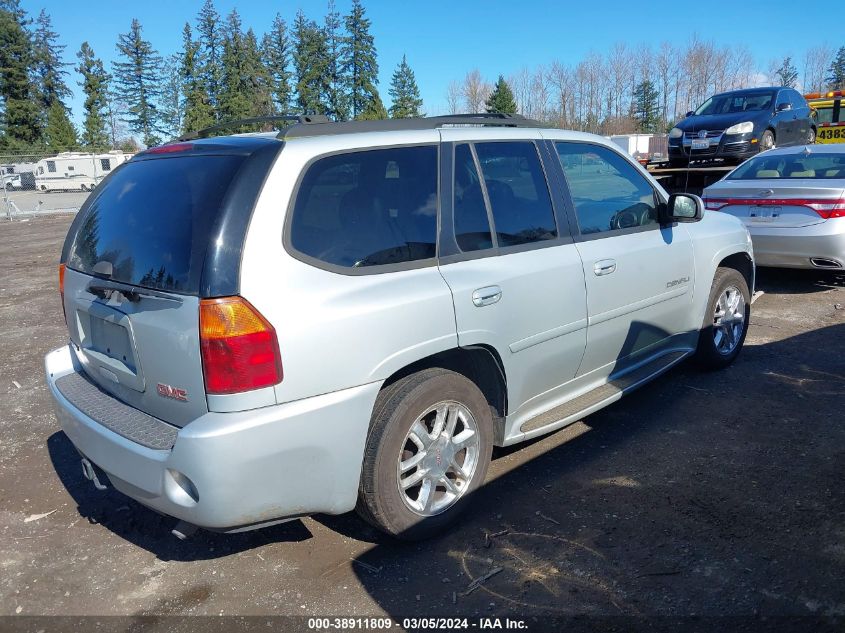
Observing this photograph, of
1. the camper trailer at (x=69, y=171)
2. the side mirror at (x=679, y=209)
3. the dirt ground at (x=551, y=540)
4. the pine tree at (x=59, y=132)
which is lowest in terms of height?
the dirt ground at (x=551, y=540)

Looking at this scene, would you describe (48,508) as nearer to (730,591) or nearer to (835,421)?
(730,591)

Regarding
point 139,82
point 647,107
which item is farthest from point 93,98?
point 647,107

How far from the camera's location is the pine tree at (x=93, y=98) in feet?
204

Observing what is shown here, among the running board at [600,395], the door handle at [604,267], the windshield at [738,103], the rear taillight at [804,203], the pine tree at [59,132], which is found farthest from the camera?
the pine tree at [59,132]

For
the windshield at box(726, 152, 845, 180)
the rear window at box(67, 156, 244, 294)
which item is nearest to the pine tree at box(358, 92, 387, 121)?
the windshield at box(726, 152, 845, 180)

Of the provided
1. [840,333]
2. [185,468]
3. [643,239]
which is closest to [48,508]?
[185,468]

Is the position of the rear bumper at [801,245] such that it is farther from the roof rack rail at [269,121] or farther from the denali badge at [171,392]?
the denali badge at [171,392]

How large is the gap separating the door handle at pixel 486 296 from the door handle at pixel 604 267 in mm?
854

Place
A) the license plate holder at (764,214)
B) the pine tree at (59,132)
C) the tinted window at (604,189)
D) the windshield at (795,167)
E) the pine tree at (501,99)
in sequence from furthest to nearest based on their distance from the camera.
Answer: the pine tree at (59,132) < the pine tree at (501,99) < the windshield at (795,167) < the license plate holder at (764,214) < the tinted window at (604,189)

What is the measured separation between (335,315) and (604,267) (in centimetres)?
188

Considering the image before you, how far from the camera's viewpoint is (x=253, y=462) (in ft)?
8.30

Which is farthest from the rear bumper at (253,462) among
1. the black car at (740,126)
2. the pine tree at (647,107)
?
the pine tree at (647,107)

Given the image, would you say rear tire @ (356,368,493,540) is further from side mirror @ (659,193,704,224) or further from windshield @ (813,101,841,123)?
windshield @ (813,101,841,123)

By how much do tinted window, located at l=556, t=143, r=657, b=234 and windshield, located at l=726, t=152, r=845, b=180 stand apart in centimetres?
434
